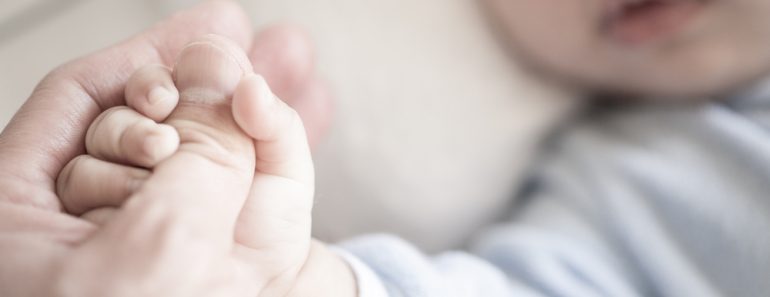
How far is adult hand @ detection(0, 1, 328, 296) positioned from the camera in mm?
339

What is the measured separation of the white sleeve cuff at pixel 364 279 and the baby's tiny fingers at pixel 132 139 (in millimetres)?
187

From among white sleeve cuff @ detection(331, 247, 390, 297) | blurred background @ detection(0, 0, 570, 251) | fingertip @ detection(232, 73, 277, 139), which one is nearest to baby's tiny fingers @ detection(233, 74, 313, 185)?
fingertip @ detection(232, 73, 277, 139)

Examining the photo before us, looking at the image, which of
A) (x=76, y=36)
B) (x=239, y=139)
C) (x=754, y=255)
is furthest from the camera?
(x=76, y=36)

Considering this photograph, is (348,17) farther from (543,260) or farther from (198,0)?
(543,260)

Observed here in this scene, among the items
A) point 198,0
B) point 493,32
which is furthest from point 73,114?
point 493,32

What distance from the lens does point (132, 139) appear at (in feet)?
1.19

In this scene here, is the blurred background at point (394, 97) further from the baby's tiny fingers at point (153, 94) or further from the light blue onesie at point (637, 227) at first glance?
the baby's tiny fingers at point (153, 94)

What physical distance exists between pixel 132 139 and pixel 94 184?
33 mm

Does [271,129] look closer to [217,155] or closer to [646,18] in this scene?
[217,155]

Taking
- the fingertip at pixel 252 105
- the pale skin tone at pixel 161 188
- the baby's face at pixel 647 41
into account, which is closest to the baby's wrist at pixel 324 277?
the pale skin tone at pixel 161 188

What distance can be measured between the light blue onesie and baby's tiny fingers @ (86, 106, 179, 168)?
0.64ft

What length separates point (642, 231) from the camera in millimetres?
649

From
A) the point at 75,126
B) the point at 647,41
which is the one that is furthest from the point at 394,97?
the point at 75,126

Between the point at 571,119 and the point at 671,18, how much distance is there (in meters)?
0.16
